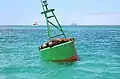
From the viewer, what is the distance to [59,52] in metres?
27.9

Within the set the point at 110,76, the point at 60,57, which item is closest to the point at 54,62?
the point at 60,57

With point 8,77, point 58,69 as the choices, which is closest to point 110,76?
point 58,69

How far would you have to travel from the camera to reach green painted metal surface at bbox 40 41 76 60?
1086 inches

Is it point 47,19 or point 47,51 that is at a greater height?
point 47,19

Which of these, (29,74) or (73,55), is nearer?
(29,74)

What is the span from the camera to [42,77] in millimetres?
23609

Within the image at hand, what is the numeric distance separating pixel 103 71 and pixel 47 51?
5065 millimetres

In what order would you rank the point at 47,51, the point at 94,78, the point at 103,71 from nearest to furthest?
the point at 94,78, the point at 103,71, the point at 47,51

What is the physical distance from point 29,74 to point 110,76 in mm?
5958

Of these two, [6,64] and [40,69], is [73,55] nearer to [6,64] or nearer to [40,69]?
[40,69]

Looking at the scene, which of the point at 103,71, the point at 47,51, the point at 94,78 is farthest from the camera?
the point at 47,51

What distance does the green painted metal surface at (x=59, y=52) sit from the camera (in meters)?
27.6

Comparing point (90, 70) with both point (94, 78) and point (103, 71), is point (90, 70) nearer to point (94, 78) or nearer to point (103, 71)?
point (103, 71)

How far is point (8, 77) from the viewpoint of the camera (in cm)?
2334
